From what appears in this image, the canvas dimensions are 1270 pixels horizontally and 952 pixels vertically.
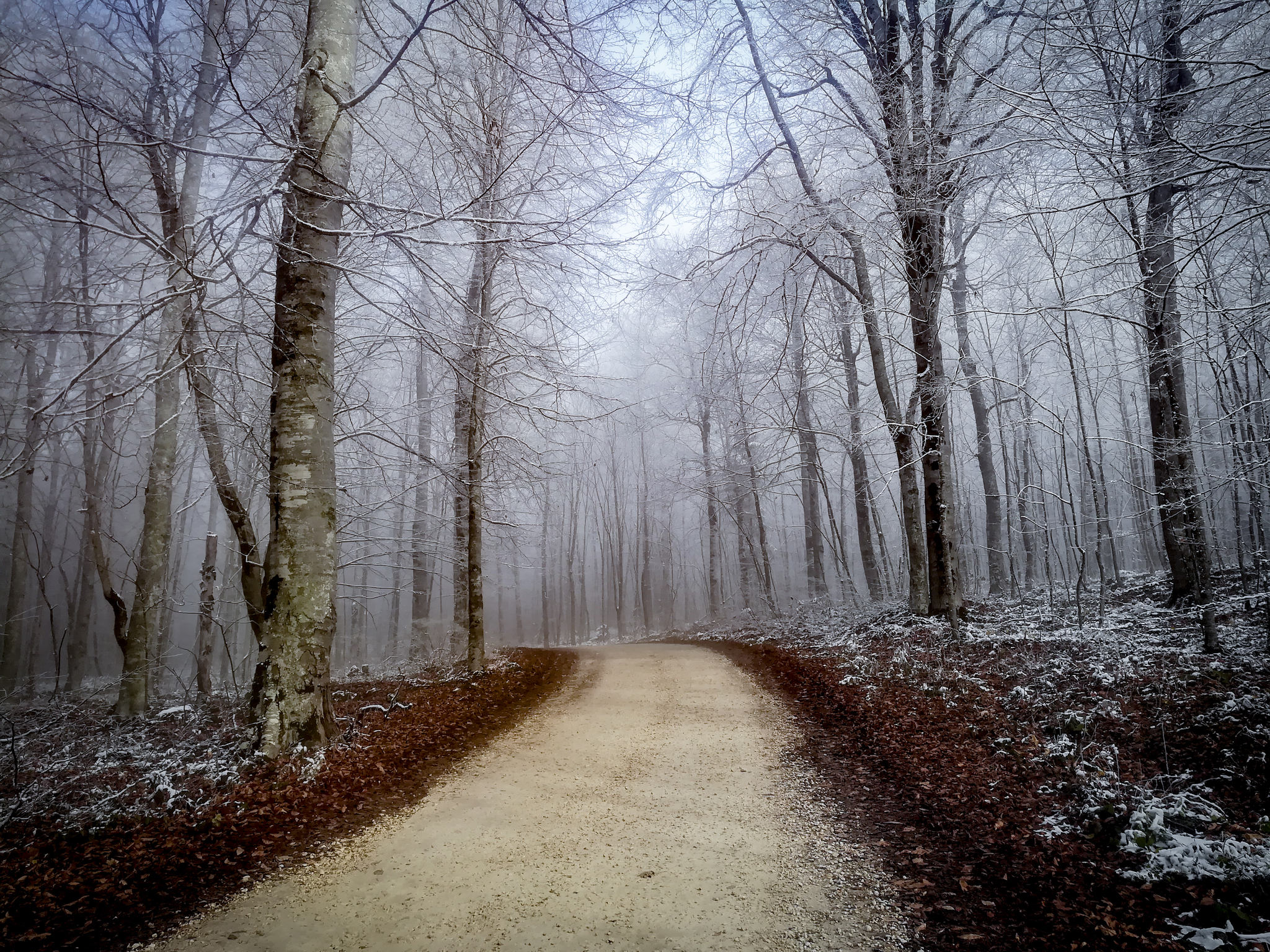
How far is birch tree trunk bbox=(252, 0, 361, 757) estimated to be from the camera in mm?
4449

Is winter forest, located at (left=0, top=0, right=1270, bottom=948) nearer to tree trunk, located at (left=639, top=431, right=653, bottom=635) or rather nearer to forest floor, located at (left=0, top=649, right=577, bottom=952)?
forest floor, located at (left=0, top=649, right=577, bottom=952)

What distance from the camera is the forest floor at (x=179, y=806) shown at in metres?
2.63

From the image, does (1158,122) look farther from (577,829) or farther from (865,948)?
(577,829)

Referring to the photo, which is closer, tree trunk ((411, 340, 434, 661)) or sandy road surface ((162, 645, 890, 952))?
sandy road surface ((162, 645, 890, 952))

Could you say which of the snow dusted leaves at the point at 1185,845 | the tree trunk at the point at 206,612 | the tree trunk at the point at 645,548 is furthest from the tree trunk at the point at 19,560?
the tree trunk at the point at 645,548

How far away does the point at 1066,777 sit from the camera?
143 inches

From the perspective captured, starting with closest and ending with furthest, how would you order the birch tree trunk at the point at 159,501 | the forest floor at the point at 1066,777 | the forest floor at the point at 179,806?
the forest floor at the point at 1066,777 → the forest floor at the point at 179,806 → the birch tree trunk at the point at 159,501

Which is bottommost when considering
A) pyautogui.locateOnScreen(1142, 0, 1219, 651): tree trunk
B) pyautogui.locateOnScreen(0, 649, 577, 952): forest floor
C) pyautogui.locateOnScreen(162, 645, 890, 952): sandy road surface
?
pyautogui.locateOnScreen(162, 645, 890, 952): sandy road surface

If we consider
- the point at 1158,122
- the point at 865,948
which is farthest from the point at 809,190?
the point at 865,948

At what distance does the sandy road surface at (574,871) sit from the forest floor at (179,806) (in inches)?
11.6

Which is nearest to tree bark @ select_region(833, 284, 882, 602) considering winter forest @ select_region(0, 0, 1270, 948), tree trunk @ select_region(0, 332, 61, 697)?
winter forest @ select_region(0, 0, 1270, 948)

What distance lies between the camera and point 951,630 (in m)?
7.77

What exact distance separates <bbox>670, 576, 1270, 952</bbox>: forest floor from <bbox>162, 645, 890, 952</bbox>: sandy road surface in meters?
0.61

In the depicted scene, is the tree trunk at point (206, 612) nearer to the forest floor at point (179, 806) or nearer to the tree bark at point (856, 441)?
the forest floor at point (179, 806)
